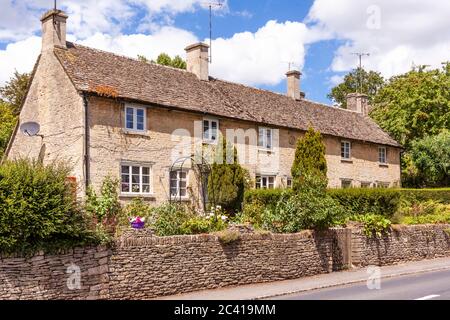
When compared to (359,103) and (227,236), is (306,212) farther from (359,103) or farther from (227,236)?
(359,103)

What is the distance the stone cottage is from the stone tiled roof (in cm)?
8

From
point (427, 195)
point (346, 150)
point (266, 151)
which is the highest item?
point (346, 150)

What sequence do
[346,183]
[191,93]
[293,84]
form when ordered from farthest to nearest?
[293,84], [346,183], [191,93]

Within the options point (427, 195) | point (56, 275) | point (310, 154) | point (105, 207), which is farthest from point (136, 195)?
point (427, 195)

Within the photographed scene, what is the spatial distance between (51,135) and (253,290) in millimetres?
14387

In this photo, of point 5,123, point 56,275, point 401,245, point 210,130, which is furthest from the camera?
point 5,123

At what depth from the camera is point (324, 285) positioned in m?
16.1

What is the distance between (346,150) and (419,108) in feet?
39.2

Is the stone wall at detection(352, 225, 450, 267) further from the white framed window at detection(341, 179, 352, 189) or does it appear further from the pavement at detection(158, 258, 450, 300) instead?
the white framed window at detection(341, 179, 352, 189)

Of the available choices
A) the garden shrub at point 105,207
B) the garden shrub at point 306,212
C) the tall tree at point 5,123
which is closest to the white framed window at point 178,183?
the garden shrub at point 105,207

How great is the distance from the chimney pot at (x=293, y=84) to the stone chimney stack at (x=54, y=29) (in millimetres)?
17435

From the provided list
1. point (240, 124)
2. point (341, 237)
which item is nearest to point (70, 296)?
point (341, 237)

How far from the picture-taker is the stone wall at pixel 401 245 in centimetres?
2025

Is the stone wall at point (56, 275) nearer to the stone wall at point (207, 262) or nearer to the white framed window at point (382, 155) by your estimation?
the stone wall at point (207, 262)
